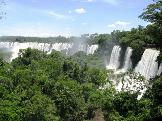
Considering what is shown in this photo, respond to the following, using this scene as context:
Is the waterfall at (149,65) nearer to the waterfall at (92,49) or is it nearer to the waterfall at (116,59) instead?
the waterfall at (116,59)

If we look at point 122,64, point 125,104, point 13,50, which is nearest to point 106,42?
point 122,64

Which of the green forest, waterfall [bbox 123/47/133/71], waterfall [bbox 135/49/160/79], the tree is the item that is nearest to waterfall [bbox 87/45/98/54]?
the green forest

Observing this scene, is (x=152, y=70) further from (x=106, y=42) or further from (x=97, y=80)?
(x=106, y=42)

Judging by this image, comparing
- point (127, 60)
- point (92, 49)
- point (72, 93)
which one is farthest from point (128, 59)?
point (92, 49)

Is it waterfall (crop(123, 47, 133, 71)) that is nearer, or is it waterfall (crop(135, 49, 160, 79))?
waterfall (crop(135, 49, 160, 79))

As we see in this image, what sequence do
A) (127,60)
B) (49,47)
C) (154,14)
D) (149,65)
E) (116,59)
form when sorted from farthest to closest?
(49,47)
(116,59)
(127,60)
(149,65)
(154,14)

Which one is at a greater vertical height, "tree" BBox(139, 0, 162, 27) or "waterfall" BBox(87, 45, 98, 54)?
"tree" BBox(139, 0, 162, 27)

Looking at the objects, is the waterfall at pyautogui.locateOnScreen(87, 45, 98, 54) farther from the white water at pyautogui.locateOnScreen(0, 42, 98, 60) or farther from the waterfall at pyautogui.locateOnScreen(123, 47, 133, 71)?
the waterfall at pyautogui.locateOnScreen(123, 47, 133, 71)

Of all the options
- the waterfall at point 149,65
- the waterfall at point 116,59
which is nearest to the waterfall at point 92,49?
the waterfall at point 116,59

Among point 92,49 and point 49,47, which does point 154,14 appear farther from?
point 49,47
